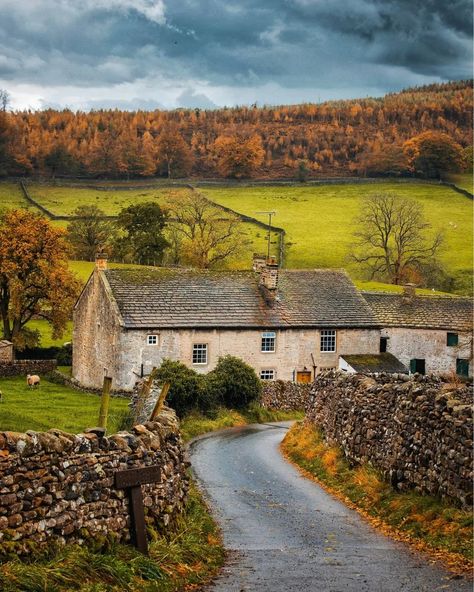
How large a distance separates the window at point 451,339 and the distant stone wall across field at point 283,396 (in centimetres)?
1270

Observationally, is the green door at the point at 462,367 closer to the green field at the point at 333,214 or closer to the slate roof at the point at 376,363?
the slate roof at the point at 376,363

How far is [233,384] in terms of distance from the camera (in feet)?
139

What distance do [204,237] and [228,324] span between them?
155ft

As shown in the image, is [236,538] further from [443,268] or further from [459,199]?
[459,199]

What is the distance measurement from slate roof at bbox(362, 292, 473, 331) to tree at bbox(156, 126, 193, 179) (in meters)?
114

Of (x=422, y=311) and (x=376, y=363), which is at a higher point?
(x=422, y=311)

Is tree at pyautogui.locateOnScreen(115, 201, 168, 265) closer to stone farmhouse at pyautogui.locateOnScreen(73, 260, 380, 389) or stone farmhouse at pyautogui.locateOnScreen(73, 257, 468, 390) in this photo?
stone farmhouse at pyautogui.locateOnScreen(73, 257, 468, 390)

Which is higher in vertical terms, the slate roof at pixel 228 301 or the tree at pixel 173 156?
the tree at pixel 173 156

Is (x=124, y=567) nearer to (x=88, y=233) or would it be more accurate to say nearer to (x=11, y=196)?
(x=88, y=233)

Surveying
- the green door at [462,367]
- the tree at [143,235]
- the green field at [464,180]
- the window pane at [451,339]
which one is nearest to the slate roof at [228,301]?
the window pane at [451,339]

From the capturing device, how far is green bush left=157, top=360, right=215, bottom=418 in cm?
3881

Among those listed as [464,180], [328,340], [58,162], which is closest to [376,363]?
[328,340]

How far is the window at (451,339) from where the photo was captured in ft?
183

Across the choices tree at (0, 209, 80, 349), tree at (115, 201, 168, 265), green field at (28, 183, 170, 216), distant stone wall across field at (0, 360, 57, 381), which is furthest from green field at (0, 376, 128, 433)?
green field at (28, 183, 170, 216)
